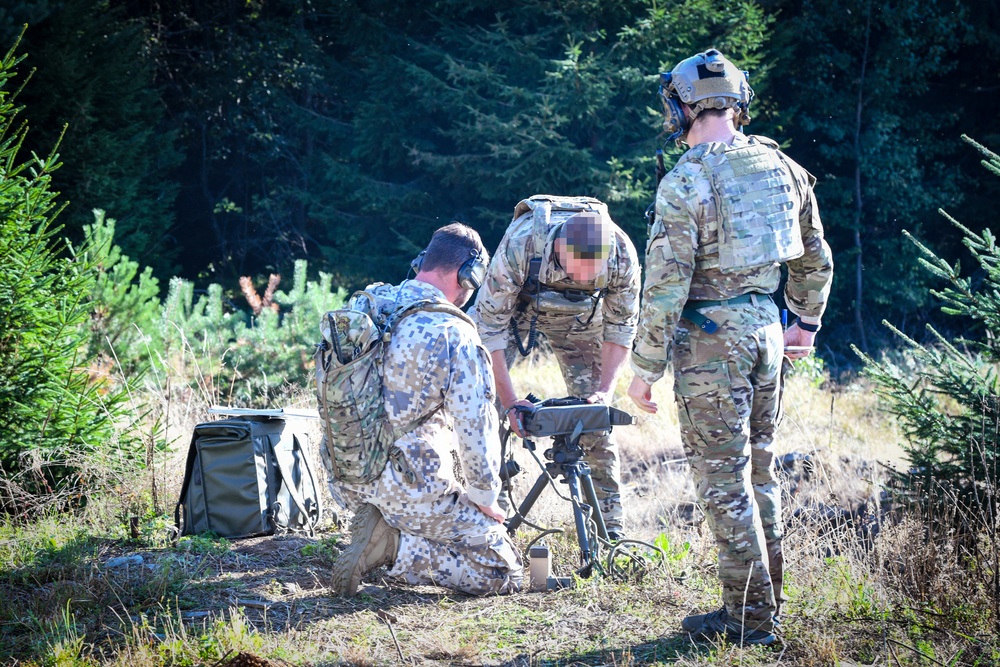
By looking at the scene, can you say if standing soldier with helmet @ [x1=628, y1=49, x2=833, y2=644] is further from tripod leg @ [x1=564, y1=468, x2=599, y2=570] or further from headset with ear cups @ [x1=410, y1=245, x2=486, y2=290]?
headset with ear cups @ [x1=410, y1=245, x2=486, y2=290]

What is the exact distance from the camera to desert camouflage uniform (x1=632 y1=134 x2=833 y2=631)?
140 inches

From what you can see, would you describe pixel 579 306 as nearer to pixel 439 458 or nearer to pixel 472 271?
pixel 472 271

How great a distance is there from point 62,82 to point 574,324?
8558mm

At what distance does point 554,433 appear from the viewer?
171 inches

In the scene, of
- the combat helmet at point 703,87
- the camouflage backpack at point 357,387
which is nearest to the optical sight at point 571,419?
the camouflage backpack at point 357,387

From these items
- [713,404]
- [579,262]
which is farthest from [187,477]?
[713,404]

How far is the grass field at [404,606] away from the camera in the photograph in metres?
3.54

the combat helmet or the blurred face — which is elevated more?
the combat helmet

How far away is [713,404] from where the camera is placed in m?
3.57

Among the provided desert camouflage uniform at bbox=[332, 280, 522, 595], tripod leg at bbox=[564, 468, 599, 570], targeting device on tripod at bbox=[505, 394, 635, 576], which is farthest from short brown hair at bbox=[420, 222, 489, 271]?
tripod leg at bbox=[564, 468, 599, 570]

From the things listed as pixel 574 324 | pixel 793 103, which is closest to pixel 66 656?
pixel 574 324

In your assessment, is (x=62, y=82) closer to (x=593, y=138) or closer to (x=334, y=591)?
(x=593, y=138)

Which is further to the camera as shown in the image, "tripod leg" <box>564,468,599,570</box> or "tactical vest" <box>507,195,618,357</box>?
"tactical vest" <box>507,195,618,357</box>

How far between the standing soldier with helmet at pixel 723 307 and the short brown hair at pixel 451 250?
0.98m
